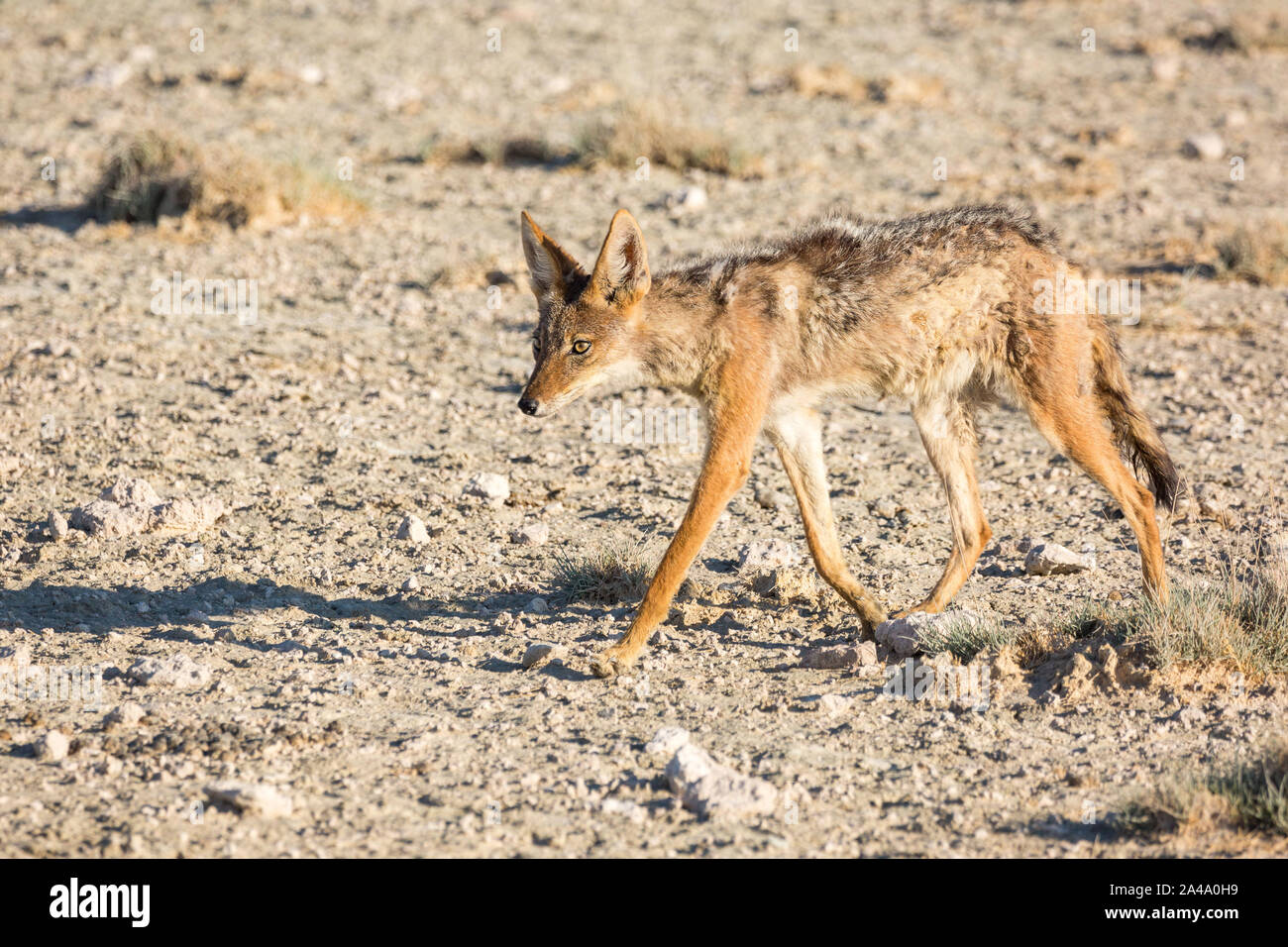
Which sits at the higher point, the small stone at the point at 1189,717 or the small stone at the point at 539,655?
the small stone at the point at 539,655

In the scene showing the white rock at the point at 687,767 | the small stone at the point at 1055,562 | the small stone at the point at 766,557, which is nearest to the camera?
the white rock at the point at 687,767

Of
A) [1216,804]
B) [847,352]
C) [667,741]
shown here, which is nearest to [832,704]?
[667,741]

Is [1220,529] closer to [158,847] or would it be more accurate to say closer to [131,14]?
[158,847]

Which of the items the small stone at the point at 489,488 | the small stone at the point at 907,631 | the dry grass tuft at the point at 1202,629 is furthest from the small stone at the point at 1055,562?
the small stone at the point at 489,488

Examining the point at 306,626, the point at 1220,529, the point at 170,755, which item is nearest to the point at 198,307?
the point at 306,626

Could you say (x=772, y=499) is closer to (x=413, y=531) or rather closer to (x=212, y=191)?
(x=413, y=531)

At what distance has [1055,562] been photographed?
7203 millimetres

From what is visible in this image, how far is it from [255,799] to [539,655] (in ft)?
5.74

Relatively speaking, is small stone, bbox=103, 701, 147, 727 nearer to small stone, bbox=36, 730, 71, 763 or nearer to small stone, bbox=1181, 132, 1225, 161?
small stone, bbox=36, 730, 71, 763

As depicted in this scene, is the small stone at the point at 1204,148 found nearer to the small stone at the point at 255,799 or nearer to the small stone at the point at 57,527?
the small stone at the point at 57,527

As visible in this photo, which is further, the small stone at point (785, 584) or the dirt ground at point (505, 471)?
the small stone at point (785, 584)

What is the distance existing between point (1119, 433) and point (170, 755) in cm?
484

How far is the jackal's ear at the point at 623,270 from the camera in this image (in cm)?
644

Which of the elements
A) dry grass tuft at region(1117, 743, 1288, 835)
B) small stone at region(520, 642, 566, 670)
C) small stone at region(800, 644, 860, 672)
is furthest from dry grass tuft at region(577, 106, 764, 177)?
dry grass tuft at region(1117, 743, 1288, 835)
